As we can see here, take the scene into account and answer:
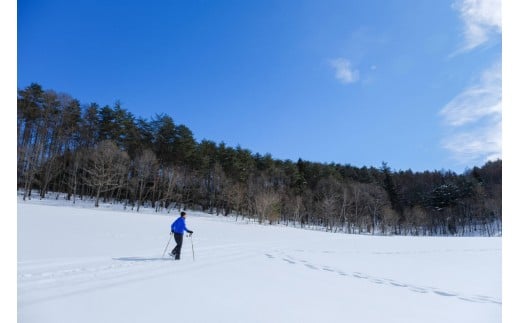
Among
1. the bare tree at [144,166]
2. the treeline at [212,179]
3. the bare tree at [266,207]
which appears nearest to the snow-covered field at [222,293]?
the treeline at [212,179]

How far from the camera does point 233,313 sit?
3.93 metres

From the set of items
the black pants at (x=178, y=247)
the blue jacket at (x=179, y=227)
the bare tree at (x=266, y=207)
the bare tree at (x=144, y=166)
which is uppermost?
the bare tree at (x=144, y=166)

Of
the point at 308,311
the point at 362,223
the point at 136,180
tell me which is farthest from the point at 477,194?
the point at 308,311

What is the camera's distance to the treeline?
36281mm

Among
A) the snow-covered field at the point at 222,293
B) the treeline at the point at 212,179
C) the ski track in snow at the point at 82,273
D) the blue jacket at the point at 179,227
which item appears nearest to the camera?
the snow-covered field at the point at 222,293

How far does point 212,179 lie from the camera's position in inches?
1997

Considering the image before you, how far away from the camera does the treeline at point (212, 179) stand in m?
36.3

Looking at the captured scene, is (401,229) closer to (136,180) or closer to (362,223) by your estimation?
(362,223)

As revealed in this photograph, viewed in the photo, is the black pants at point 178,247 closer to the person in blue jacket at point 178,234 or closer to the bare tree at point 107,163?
→ the person in blue jacket at point 178,234

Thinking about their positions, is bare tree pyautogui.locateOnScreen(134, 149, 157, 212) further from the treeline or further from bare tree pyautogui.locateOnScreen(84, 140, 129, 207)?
bare tree pyautogui.locateOnScreen(84, 140, 129, 207)

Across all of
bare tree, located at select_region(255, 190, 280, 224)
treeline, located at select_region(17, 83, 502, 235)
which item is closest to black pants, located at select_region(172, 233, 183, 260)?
treeline, located at select_region(17, 83, 502, 235)

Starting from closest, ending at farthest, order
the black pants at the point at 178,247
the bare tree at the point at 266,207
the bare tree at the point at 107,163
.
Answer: the black pants at the point at 178,247 < the bare tree at the point at 107,163 < the bare tree at the point at 266,207

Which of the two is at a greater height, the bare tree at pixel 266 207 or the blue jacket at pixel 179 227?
the blue jacket at pixel 179 227
